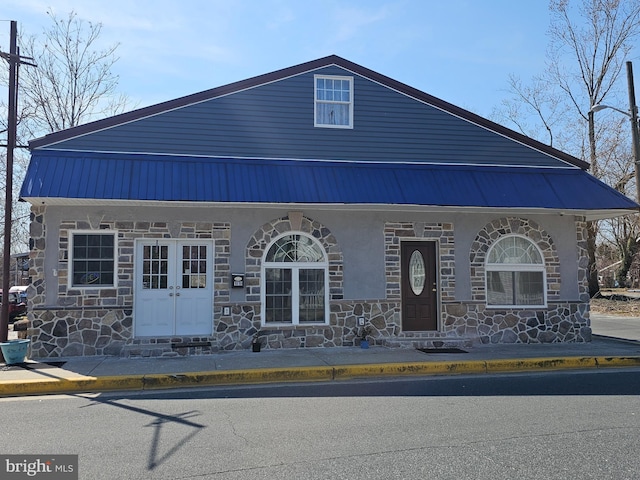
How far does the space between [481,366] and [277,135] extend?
22.1 ft

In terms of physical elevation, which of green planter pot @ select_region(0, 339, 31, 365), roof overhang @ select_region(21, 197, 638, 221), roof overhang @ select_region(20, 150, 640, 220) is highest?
roof overhang @ select_region(20, 150, 640, 220)

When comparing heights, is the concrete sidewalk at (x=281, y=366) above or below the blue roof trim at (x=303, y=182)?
below

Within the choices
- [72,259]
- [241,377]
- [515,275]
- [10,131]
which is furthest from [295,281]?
[10,131]

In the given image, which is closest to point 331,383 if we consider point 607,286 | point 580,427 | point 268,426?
point 268,426

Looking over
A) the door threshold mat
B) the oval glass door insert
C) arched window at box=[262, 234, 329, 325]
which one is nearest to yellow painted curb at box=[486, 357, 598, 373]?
the door threshold mat

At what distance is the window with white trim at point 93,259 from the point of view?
10.8m

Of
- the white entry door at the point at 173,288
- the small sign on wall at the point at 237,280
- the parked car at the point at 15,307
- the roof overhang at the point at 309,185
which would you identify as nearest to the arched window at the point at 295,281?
the small sign on wall at the point at 237,280

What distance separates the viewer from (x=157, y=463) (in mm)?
4801

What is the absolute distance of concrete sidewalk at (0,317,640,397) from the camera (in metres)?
8.38

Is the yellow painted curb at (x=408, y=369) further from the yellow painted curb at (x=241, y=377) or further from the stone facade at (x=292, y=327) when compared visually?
the stone facade at (x=292, y=327)

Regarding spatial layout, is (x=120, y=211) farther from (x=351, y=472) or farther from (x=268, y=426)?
(x=351, y=472)

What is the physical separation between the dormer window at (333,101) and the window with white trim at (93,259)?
18.1 ft

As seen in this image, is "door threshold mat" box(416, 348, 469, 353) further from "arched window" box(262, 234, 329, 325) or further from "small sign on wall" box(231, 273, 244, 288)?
"small sign on wall" box(231, 273, 244, 288)

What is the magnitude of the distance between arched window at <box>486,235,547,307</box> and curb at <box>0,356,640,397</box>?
8.38 ft
